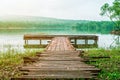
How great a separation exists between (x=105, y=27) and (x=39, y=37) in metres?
95.3

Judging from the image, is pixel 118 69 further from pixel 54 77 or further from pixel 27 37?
pixel 27 37

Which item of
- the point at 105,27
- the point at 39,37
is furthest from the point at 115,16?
the point at 105,27

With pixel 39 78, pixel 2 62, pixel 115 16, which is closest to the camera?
pixel 39 78

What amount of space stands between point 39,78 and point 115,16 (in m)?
33.5

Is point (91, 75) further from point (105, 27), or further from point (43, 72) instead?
point (105, 27)

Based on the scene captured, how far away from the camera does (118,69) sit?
10109mm

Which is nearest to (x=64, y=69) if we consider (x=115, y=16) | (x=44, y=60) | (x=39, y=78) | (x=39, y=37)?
(x=39, y=78)

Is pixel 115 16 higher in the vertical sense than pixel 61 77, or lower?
higher

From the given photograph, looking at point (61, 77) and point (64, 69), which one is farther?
point (64, 69)

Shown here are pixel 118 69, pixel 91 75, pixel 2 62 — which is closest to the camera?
pixel 91 75

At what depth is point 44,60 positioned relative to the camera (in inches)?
416

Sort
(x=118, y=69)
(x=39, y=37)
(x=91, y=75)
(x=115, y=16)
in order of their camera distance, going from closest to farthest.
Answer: (x=91, y=75) < (x=118, y=69) < (x=39, y=37) < (x=115, y=16)

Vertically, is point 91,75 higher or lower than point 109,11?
lower

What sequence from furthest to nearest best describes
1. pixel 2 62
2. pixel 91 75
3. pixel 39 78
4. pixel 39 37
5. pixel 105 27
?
pixel 105 27, pixel 39 37, pixel 2 62, pixel 91 75, pixel 39 78
